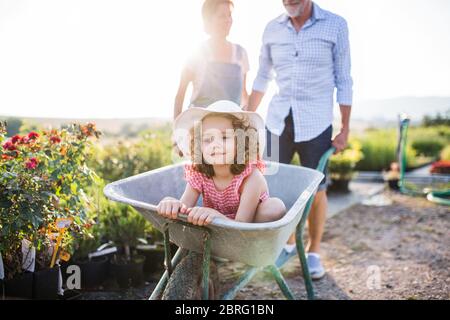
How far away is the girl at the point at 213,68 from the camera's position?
256 centimetres

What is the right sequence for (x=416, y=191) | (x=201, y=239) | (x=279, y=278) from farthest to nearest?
(x=416, y=191)
(x=279, y=278)
(x=201, y=239)

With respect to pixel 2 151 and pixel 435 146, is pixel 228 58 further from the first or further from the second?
pixel 435 146

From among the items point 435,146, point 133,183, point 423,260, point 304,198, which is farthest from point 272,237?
point 435,146

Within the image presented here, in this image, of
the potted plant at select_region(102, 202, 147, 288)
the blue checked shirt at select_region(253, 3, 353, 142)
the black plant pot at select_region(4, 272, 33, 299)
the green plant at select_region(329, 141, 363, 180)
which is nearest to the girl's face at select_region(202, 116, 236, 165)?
the blue checked shirt at select_region(253, 3, 353, 142)

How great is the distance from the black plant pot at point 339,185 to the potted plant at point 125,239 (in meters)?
3.65

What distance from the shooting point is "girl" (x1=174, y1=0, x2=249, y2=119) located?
8.39 ft

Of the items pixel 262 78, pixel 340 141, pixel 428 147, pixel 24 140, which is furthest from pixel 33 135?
pixel 428 147

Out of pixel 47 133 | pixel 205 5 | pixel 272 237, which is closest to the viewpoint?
pixel 272 237

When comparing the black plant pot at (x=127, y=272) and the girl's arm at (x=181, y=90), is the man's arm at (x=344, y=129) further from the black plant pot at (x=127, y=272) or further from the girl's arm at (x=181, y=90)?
the black plant pot at (x=127, y=272)

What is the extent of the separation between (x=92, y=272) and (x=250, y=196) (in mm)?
1338

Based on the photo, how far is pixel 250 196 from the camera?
1753 mm

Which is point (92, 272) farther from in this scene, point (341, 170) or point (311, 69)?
point (341, 170)

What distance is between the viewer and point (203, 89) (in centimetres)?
257
